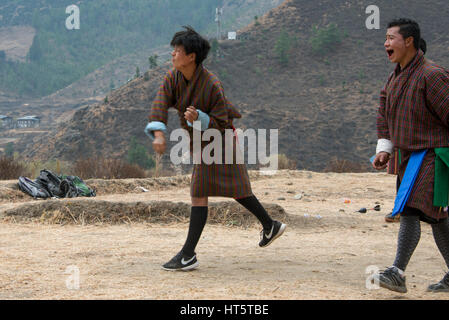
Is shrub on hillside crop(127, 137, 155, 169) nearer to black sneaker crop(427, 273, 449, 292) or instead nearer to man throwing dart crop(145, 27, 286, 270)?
man throwing dart crop(145, 27, 286, 270)

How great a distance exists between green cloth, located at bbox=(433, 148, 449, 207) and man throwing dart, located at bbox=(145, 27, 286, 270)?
4.19ft

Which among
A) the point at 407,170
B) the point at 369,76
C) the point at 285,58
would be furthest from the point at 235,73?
the point at 407,170

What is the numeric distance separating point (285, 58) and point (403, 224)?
33.2 metres

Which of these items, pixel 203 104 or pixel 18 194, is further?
pixel 18 194

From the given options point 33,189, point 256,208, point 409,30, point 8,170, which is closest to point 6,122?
point 8,170

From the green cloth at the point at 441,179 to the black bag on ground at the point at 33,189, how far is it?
6.90 metres

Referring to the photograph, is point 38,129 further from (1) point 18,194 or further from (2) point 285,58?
(1) point 18,194

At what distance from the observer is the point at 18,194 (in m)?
8.85

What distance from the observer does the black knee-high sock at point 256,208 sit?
409 cm

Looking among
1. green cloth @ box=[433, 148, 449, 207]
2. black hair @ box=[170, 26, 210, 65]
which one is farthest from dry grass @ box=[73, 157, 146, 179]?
green cloth @ box=[433, 148, 449, 207]

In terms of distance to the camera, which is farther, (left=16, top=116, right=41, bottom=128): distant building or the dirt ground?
(left=16, top=116, right=41, bottom=128): distant building

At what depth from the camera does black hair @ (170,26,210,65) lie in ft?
12.5

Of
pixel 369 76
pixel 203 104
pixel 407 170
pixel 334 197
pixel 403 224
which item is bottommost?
pixel 334 197

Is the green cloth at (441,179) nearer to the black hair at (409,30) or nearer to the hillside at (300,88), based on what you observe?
the black hair at (409,30)
